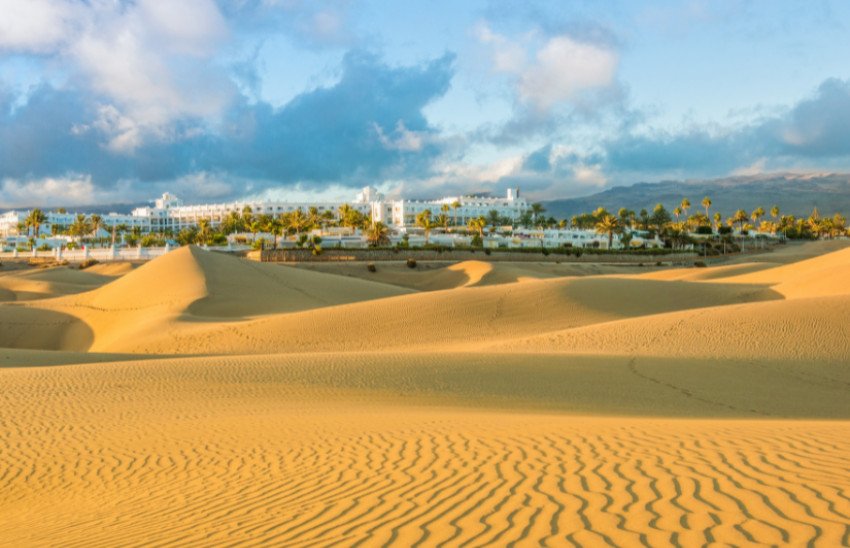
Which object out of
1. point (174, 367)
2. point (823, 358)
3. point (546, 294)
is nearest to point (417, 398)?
point (174, 367)

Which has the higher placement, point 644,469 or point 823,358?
point 644,469

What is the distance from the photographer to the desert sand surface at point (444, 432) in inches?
257

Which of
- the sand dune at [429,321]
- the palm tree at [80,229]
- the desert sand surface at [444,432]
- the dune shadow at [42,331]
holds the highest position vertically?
the palm tree at [80,229]

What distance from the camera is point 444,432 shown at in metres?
11.3

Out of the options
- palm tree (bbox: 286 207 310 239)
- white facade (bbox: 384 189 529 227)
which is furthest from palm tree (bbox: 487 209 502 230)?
palm tree (bbox: 286 207 310 239)

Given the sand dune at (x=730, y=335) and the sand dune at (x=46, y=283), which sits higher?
the sand dune at (x=730, y=335)

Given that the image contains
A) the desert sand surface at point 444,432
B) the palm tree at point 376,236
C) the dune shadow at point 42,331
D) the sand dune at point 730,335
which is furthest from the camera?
the palm tree at point 376,236

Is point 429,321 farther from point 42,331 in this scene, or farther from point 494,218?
point 494,218

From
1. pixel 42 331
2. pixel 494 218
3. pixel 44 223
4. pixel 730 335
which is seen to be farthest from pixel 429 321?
pixel 44 223

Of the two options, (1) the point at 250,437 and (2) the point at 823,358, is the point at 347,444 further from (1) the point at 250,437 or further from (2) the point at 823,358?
(2) the point at 823,358

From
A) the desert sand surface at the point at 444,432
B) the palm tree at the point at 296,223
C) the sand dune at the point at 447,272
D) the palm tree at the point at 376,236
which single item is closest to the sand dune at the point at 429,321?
the desert sand surface at the point at 444,432

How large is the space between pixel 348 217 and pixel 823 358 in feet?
375

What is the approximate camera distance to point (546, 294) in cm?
4138

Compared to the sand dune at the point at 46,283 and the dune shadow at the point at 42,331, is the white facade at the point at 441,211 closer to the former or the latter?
the sand dune at the point at 46,283
